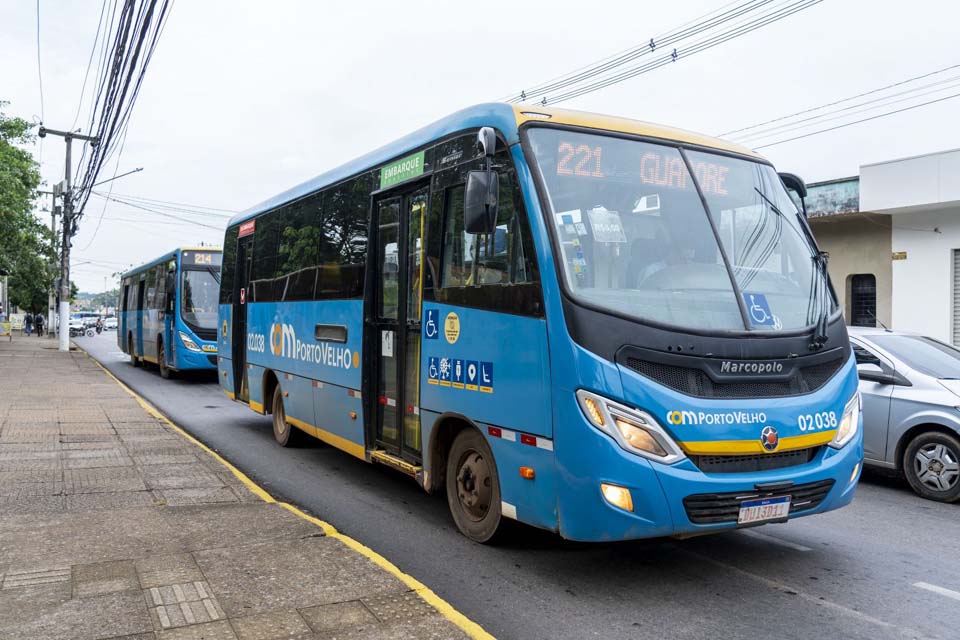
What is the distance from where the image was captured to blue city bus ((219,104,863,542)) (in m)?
4.47

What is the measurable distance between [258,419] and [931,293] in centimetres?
1412

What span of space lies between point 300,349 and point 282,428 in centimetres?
157

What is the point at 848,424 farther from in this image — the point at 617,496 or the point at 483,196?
the point at 483,196

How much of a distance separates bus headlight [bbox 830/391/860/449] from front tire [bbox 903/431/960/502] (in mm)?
2772

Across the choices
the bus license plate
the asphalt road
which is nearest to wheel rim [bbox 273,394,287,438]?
the asphalt road

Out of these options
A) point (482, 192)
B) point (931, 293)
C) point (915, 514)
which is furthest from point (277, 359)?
point (931, 293)

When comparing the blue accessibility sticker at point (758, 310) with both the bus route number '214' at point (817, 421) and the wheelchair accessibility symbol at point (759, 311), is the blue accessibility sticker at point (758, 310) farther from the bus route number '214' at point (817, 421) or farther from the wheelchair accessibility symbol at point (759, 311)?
the bus route number '214' at point (817, 421)

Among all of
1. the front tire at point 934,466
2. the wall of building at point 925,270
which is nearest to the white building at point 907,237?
the wall of building at point 925,270

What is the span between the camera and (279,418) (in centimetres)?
1035

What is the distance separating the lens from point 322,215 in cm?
873

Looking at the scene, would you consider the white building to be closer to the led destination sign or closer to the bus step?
the led destination sign

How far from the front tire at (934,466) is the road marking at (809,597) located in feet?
10.8

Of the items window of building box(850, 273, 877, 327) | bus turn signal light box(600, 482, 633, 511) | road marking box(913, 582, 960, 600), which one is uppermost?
window of building box(850, 273, 877, 327)

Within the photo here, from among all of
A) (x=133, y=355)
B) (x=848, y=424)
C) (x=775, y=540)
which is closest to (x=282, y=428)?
(x=775, y=540)
